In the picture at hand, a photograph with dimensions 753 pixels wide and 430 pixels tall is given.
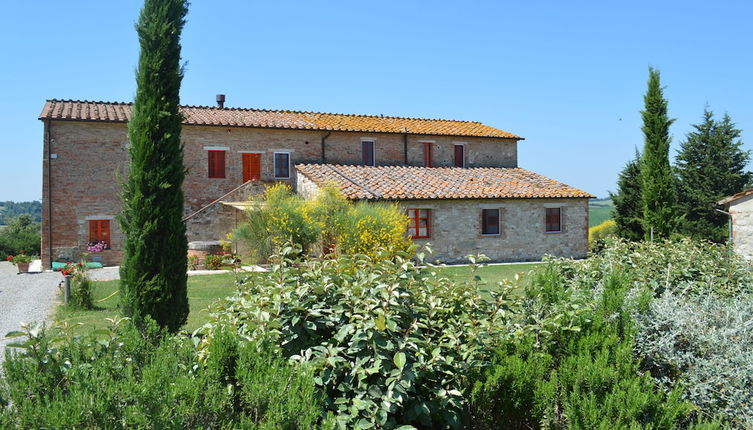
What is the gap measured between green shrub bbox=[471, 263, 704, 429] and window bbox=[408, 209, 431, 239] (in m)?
16.4

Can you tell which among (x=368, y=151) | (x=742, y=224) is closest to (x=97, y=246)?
(x=368, y=151)

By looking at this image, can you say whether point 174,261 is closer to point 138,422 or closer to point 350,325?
point 350,325

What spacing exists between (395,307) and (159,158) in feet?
17.5

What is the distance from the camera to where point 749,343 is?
169 inches

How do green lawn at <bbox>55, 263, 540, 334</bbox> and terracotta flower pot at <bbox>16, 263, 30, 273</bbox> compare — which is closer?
green lawn at <bbox>55, 263, 540, 334</bbox>

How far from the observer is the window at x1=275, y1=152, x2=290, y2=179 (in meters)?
24.1

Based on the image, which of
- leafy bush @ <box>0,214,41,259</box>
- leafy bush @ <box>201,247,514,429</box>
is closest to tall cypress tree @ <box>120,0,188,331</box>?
leafy bush @ <box>201,247,514,429</box>

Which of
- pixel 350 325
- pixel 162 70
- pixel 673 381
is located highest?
pixel 162 70

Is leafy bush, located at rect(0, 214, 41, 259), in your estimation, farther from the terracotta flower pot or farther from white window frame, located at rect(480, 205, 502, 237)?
white window frame, located at rect(480, 205, 502, 237)

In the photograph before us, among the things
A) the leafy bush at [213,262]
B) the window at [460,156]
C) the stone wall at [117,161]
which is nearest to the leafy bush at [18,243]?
the stone wall at [117,161]

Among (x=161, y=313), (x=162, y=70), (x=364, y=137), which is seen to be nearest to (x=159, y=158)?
(x=162, y=70)

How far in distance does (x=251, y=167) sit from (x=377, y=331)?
69.2 feet

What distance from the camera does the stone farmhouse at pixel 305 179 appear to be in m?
21.0

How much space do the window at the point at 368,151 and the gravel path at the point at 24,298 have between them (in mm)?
13731
